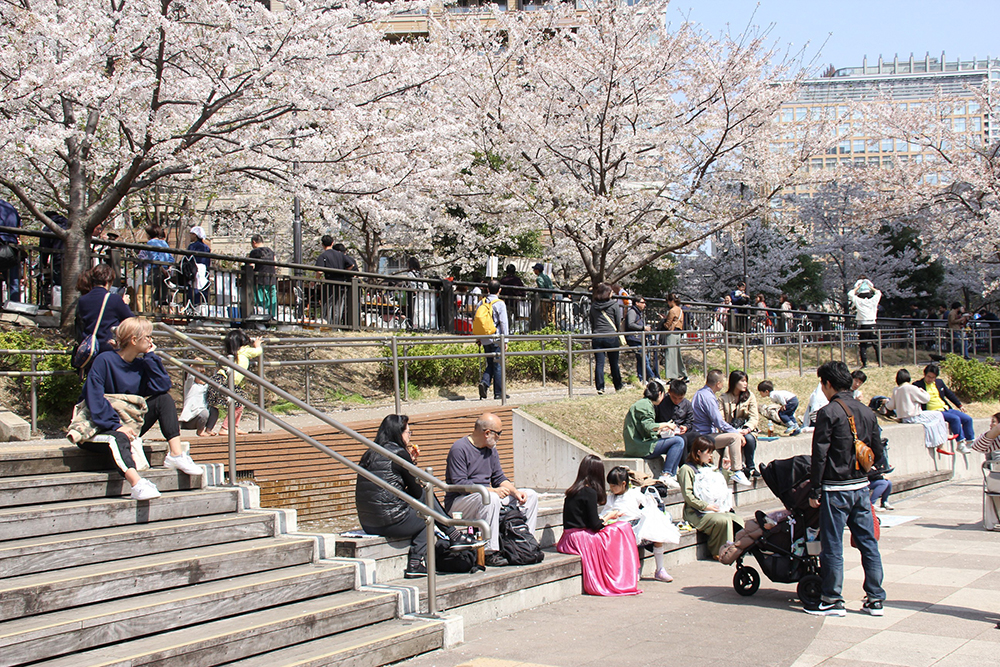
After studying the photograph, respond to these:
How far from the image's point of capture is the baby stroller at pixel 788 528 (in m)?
7.32

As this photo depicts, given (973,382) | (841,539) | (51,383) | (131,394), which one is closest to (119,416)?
(131,394)

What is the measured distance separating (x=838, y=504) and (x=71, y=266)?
31.1 ft


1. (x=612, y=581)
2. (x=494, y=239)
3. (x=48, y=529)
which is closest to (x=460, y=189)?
(x=494, y=239)

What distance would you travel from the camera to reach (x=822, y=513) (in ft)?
23.1

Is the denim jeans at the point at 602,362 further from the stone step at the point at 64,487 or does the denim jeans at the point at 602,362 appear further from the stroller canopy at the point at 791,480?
the stone step at the point at 64,487

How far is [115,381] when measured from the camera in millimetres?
6949

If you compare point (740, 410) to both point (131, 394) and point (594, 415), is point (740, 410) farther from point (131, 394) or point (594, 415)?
point (131, 394)

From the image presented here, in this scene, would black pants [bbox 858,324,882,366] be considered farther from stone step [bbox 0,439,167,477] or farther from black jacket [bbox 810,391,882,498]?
stone step [bbox 0,439,167,477]

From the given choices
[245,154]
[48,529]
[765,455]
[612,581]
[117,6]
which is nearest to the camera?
[48,529]

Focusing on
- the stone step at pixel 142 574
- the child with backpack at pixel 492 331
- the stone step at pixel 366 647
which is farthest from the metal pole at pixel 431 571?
the child with backpack at pixel 492 331

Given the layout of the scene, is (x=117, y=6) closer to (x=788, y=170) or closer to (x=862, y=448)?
(x=862, y=448)

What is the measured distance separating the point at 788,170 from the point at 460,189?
765cm

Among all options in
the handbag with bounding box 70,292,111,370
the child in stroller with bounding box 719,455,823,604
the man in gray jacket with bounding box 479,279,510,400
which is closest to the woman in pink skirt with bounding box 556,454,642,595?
the child in stroller with bounding box 719,455,823,604

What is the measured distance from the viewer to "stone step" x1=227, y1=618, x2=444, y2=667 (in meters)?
5.33
